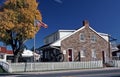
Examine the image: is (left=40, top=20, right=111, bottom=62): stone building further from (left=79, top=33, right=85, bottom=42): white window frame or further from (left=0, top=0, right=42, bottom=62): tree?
(left=0, top=0, right=42, bottom=62): tree

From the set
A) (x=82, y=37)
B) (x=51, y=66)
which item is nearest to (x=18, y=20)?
(x=51, y=66)

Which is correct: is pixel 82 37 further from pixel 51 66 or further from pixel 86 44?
pixel 51 66

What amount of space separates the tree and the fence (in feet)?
13.9

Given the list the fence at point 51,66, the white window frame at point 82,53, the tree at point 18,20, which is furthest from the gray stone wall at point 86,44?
the tree at point 18,20

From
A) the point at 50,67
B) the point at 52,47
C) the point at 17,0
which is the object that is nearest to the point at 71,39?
the point at 52,47

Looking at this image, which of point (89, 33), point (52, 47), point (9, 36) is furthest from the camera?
point (89, 33)

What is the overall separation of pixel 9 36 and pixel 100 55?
17.6 meters

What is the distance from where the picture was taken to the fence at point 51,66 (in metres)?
44.9

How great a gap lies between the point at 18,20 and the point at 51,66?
839 cm

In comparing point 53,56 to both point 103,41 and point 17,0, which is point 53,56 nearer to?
point 103,41

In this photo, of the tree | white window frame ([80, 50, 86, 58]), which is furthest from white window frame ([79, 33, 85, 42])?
the tree

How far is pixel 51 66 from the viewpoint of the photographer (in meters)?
47.3

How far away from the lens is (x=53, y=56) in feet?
182

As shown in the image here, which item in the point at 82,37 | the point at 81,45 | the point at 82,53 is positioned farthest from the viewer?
the point at 82,37
